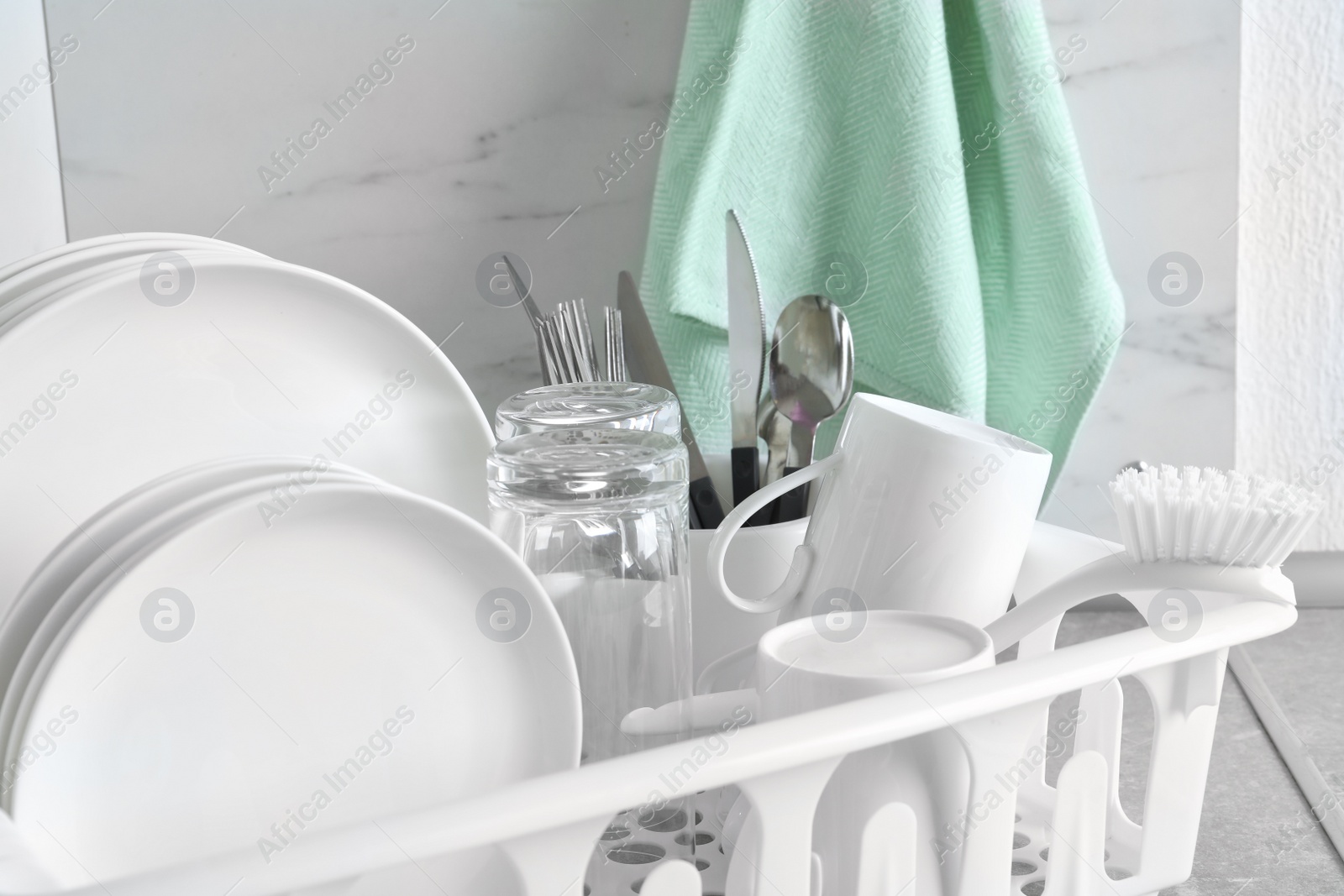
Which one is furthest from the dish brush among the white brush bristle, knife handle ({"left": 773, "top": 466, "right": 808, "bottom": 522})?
knife handle ({"left": 773, "top": 466, "right": 808, "bottom": 522})

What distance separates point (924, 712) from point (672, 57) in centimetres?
53

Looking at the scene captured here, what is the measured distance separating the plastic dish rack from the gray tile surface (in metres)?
0.07

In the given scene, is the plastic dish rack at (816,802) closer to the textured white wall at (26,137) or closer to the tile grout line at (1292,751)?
the tile grout line at (1292,751)

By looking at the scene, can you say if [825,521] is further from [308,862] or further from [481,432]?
[308,862]

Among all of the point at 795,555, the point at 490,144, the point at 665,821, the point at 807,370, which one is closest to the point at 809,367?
the point at 807,370

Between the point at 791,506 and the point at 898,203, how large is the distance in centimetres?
21

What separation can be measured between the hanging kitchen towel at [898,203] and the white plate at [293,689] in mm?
313

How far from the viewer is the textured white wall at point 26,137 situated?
2.10 ft

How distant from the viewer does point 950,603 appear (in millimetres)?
410

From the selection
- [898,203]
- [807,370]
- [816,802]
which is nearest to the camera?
[816,802]

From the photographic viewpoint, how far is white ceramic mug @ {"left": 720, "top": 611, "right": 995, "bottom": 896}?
0.31 meters

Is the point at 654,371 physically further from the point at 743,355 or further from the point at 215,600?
the point at 215,600

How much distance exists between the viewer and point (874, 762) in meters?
0.31

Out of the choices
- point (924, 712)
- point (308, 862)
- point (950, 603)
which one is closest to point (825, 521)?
point (950, 603)
